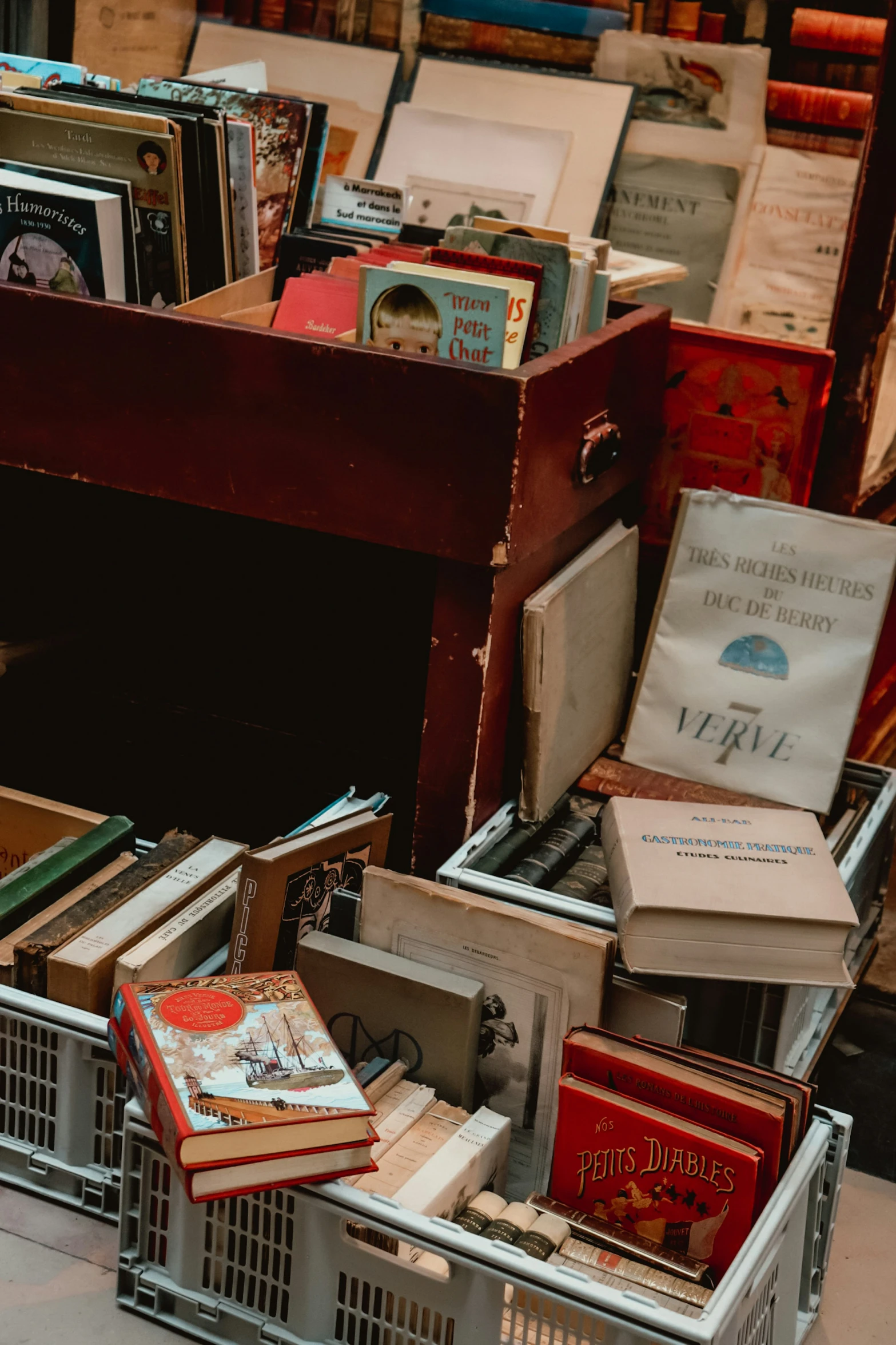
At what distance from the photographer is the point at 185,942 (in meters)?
1.50

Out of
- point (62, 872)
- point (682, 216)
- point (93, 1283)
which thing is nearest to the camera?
point (93, 1283)

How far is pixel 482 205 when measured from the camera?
2.85 metres

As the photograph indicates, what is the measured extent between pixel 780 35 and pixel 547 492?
6.36 feet

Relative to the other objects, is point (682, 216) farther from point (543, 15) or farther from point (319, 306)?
point (319, 306)

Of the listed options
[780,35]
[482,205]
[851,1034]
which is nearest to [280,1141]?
[851,1034]

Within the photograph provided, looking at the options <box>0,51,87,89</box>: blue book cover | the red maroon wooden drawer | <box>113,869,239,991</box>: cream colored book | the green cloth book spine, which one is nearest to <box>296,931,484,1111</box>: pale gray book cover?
<box>113,869,239,991</box>: cream colored book

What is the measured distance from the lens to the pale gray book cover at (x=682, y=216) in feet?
9.89

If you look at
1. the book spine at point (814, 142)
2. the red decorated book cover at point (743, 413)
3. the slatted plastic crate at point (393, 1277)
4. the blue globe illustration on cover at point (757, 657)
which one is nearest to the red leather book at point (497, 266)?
the red decorated book cover at point (743, 413)

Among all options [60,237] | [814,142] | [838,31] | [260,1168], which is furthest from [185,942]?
[838,31]

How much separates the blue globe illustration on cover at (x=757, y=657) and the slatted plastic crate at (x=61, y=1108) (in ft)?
3.23

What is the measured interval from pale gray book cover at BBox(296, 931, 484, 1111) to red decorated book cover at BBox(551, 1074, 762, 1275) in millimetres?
145

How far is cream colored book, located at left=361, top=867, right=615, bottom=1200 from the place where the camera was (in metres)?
1.42

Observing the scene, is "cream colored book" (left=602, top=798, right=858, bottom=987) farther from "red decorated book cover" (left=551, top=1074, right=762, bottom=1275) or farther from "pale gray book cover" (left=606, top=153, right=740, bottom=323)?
"pale gray book cover" (left=606, top=153, right=740, bottom=323)

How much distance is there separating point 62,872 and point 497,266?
90cm
